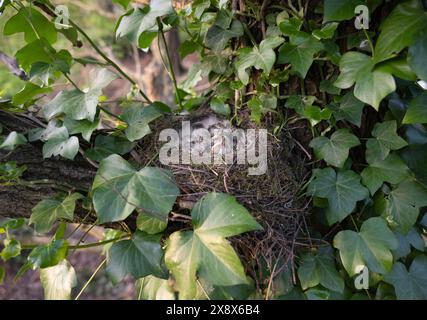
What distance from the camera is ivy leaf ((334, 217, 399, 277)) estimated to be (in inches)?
34.1

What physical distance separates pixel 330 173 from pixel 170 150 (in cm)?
38

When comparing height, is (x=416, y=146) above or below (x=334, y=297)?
above

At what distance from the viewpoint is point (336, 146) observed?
93 cm

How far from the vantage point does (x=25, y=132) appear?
93 cm

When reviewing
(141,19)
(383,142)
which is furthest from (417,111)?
(141,19)

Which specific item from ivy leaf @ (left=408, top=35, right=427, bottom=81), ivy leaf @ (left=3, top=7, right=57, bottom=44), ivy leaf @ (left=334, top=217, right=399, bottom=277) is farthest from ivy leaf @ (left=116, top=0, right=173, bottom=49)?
ivy leaf @ (left=334, top=217, right=399, bottom=277)

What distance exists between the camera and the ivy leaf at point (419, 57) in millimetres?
738

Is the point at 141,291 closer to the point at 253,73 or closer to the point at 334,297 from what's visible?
the point at 334,297

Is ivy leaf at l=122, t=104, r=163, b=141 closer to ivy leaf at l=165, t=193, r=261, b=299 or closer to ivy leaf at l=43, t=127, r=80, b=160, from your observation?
ivy leaf at l=43, t=127, r=80, b=160

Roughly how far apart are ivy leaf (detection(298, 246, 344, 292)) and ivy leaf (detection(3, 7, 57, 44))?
2.70 feet

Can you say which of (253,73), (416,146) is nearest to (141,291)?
(253,73)

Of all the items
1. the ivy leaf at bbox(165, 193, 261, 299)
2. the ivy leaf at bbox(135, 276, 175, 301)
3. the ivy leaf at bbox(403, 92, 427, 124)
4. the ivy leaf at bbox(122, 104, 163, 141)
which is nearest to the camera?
the ivy leaf at bbox(165, 193, 261, 299)

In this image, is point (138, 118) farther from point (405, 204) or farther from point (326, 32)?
point (405, 204)

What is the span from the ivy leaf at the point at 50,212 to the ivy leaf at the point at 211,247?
9.3 inches
